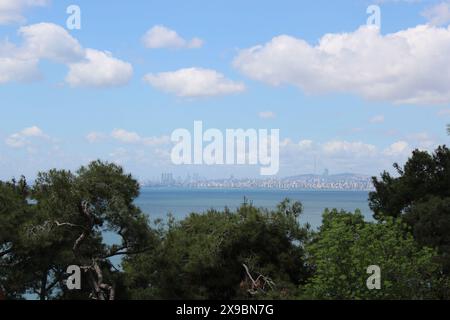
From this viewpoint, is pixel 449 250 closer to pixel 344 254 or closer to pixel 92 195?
pixel 344 254

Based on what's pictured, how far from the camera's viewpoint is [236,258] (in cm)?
1600

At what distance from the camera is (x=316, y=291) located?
1246cm

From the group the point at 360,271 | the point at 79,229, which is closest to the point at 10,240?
the point at 79,229

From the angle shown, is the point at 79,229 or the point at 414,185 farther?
the point at 414,185

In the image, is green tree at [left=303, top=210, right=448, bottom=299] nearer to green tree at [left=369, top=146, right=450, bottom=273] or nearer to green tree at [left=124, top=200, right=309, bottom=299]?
green tree at [left=124, top=200, right=309, bottom=299]

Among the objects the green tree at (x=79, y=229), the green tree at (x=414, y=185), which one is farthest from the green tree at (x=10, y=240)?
the green tree at (x=414, y=185)

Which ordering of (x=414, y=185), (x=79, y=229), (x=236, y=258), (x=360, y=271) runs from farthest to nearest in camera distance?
(x=414, y=185) → (x=79, y=229) → (x=236, y=258) → (x=360, y=271)

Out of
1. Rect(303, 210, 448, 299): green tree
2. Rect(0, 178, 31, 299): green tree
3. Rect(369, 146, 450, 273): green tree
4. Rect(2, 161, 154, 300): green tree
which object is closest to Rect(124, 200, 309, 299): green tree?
Rect(2, 161, 154, 300): green tree

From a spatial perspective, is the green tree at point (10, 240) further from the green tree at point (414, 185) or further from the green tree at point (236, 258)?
the green tree at point (414, 185)

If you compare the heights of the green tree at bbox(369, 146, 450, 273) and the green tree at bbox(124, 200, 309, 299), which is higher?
the green tree at bbox(369, 146, 450, 273)

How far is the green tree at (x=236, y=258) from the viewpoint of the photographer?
1573cm

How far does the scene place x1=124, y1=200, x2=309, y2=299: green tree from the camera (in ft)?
51.6

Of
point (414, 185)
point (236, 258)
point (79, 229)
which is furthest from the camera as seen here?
point (414, 185)

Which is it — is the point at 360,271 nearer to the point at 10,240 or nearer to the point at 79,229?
the point at 79,229
